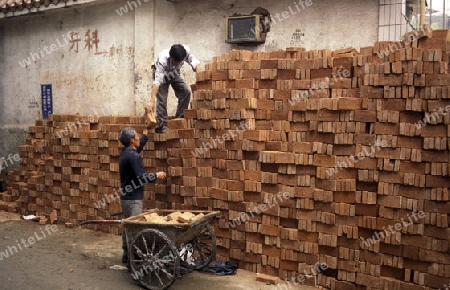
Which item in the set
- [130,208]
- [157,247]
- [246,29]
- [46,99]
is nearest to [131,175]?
[130,208]

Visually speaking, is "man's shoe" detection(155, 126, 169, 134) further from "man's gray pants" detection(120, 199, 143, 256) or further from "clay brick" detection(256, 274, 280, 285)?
"clay brick" detection(256, 274, 280, 285)

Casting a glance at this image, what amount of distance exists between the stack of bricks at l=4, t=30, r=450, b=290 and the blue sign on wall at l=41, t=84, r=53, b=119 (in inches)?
223

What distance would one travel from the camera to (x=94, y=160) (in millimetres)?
8258

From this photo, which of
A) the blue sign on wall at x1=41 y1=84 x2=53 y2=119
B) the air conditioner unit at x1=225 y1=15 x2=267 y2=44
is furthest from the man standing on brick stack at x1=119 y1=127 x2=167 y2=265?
the blue sign on wall at x1=41 y1=84 x2=53 y2=119

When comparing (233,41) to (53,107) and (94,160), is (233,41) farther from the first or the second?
(53,107)

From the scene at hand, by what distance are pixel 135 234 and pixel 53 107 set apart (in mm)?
7179

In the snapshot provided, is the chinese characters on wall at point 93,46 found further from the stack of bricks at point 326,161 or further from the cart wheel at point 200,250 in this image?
the cart wheel at point 200,250

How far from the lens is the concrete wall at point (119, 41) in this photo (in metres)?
7.89

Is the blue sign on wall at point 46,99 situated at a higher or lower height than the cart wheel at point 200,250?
higher

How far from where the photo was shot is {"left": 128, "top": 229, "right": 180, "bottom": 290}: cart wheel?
5.32 m

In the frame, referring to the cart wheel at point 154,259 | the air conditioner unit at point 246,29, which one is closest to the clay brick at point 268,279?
the cart wheel at point 154,259

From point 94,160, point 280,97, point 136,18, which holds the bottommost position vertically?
point 94,160

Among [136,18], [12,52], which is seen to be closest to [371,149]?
[136,18]

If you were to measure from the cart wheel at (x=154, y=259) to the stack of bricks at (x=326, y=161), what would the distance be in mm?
1214
